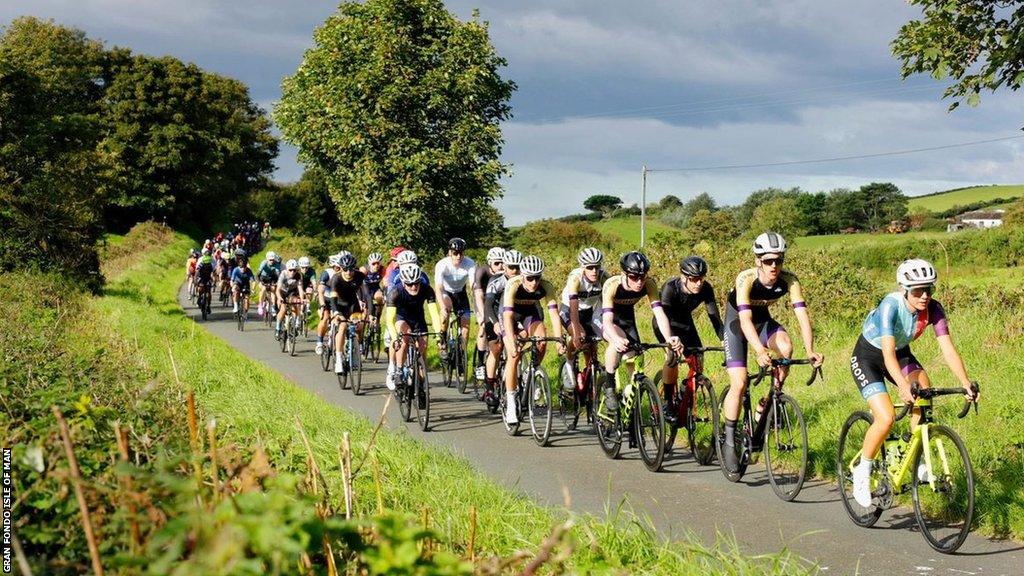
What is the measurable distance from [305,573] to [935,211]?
355 feet

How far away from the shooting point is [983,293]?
47.3 feet

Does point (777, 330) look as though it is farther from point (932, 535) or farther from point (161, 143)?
point (161, 143)

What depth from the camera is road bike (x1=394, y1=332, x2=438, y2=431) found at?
37.0 feet

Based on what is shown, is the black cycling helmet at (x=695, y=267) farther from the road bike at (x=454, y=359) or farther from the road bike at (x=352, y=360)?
the road bike at (x=352, y=360)

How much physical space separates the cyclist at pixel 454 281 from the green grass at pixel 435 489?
2.48 metres

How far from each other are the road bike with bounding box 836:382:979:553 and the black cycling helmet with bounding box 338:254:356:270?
954 cm

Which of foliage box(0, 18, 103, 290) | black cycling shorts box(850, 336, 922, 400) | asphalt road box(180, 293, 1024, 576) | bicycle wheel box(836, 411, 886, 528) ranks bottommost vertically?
asphalt road box(180, 293, 1024, 576)

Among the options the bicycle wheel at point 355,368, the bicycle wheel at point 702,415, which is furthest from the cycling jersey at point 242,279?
the bicycle wheel at point 702,415

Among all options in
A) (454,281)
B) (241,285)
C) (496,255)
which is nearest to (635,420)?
(496,255)

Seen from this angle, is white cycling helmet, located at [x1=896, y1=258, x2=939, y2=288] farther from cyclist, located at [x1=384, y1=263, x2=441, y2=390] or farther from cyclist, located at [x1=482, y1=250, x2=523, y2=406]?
cyclist, located at [x1=384, y1=263, x2=441, y2=390]

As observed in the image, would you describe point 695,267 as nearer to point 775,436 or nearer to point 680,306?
point 680,306

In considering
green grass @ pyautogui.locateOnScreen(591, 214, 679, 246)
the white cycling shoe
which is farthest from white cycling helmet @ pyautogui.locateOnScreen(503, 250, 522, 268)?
green grass @ pyautogui.locateOnScreen(591, 214, 679, 246)

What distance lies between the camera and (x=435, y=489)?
673 centimetres

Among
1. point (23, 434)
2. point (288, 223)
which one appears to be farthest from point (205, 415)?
point (288, 223)
